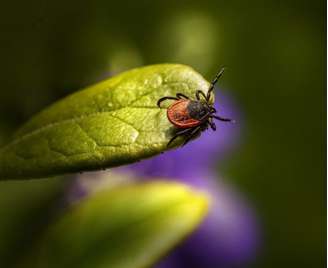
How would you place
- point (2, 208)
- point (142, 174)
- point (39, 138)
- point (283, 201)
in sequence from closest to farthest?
1. point (39, 138)
2. point (2, 208)
3. point (142, 174)
4. point (283, 201)

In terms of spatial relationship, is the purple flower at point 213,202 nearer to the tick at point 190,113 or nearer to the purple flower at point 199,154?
the purple flower at point 199,154

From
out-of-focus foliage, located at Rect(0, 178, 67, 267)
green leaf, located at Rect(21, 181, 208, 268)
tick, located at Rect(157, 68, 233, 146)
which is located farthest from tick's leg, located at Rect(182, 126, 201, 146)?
out-of-focus foliage, located at Rect(0, 178, 67, 267)

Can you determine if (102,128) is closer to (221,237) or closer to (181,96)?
(181,96)

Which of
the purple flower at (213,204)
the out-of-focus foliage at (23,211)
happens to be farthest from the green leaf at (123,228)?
the purple flower at (213,204)

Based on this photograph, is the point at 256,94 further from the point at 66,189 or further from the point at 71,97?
the point at 71,97

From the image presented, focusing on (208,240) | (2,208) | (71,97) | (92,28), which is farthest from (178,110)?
(92,28)

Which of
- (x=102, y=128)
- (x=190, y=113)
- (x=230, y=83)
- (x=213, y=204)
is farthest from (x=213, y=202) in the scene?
(x=102, y=128)

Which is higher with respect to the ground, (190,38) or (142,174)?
(190,38)
